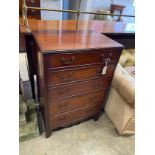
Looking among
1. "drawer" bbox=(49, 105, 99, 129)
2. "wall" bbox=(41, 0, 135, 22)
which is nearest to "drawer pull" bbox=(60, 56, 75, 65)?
"drawer" bbox=(49, 105, 99, 129)

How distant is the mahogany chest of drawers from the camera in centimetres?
96

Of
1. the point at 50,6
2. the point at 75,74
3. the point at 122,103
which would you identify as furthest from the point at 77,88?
the point at 50,6

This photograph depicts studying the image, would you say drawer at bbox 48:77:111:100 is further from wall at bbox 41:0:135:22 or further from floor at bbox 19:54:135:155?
wall at bbox 41:0:135:22

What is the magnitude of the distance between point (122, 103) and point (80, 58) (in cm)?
73

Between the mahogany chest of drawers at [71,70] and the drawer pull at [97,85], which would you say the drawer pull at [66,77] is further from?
the drawer pull at [97,85]

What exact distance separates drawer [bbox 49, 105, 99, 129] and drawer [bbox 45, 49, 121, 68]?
21.9 inches

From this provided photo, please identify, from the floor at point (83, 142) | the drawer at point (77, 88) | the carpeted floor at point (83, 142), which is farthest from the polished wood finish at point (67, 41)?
the carpeted floor at point (83, 142)

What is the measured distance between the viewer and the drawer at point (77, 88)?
3.67 feet

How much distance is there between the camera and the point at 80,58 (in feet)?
3.35

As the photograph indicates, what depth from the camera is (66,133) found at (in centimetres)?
155
